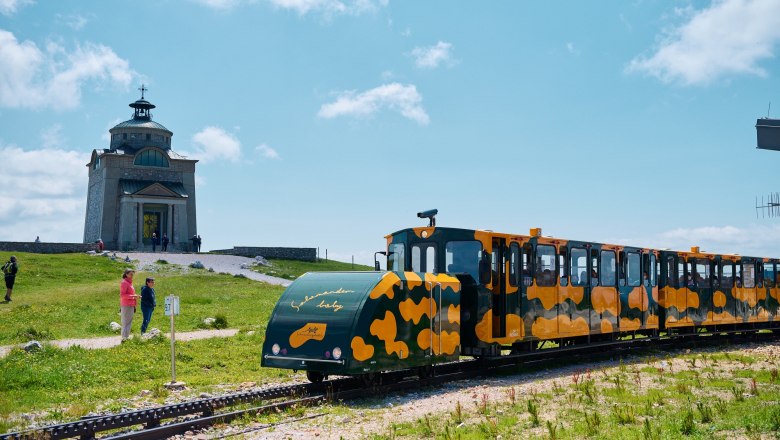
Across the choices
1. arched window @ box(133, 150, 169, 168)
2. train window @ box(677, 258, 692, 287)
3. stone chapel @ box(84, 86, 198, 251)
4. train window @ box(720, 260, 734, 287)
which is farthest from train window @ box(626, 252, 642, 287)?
arched window @ box(133, 150, 169, 168)

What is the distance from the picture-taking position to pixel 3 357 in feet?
60.5

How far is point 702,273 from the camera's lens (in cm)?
2631

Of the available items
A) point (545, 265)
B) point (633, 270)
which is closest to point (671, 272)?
point (633, 270)

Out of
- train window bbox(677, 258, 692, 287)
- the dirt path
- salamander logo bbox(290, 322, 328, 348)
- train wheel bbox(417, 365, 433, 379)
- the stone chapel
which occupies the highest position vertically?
the stone chapel

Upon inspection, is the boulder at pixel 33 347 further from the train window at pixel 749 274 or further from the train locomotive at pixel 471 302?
the train window at pixel 749 274

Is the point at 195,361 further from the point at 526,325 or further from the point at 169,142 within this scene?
the point at 169,142

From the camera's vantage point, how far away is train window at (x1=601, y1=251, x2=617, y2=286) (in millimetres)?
21062

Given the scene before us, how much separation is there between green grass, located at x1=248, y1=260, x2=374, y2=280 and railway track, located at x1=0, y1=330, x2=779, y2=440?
32.8 metres

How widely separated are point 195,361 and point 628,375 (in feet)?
32.5

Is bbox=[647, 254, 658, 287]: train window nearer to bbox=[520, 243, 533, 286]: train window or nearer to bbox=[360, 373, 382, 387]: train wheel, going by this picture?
bbox=[520, 243, 533, 286]: train window

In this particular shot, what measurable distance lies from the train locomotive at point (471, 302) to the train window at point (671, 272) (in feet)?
0.12

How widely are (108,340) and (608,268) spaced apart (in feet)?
45.5

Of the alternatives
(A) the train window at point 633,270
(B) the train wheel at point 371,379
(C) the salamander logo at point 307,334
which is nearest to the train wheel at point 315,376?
(B) the train wheel at point 371,379

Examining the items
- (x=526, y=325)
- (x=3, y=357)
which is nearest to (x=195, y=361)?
(x=3, y=357)
